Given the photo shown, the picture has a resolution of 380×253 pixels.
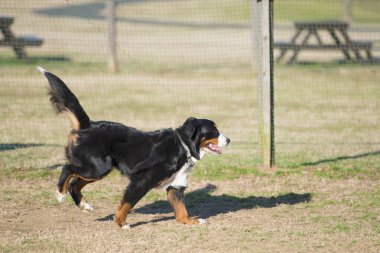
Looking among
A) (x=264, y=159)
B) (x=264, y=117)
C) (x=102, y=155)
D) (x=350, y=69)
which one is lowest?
(x=350, y=69)

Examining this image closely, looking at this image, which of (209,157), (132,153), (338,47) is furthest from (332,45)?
(132,153)

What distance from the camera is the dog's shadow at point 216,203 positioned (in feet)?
21.5

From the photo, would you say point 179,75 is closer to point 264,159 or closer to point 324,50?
point 324,50

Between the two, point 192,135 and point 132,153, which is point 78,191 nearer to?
point 132,153

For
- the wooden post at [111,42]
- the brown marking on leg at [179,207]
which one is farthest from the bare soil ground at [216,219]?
the wooden post at [111,42]

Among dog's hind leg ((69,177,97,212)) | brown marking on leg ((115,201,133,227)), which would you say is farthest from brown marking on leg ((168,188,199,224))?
dog's hind leg ((69,177,97,212))

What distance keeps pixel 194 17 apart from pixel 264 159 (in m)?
18.3

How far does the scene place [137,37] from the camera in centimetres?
2173

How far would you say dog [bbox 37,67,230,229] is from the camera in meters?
5.70

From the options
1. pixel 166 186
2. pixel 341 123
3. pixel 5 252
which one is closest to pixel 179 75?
pixel 341 123

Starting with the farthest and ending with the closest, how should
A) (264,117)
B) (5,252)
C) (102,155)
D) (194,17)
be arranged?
(194,17)
(264,117)
(102,155)
(5,252)

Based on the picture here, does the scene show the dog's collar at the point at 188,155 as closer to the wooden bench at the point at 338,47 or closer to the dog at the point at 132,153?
the dog at the point at 132,153

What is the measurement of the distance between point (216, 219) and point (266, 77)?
256 cm

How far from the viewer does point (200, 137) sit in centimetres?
590
